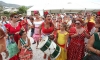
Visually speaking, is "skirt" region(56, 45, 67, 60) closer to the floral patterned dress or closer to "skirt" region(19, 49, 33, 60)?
the floral patterned dress

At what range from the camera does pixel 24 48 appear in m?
4.72

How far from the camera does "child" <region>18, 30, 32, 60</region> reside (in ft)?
15.3

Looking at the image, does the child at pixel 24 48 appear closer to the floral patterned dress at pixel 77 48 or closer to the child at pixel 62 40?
the child at pixel 62 40

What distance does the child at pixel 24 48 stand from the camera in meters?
4.66

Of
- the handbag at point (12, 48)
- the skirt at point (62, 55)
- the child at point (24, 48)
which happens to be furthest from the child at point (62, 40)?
the handbag at point (12, 48)

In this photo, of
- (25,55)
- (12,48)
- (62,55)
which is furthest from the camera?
(62,55)

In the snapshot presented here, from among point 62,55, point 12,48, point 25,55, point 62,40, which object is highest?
point 62,40

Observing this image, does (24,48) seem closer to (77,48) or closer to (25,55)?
(25,55)

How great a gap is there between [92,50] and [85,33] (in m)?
1.70

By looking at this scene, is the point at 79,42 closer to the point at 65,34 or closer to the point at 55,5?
the point at 65,34

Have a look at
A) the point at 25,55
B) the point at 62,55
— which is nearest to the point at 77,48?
the point at 62,55

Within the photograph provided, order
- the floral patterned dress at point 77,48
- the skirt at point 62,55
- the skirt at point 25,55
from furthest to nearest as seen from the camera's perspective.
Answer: the skirt at point 62,55, the floral patterned dress at point 77,48, the skirt at point 25,55

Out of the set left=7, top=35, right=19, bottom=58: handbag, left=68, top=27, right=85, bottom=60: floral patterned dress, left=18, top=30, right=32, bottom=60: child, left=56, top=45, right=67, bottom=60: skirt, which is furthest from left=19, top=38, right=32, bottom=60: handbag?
left=68, top=27, right=85, bottom=60: floral patterned dress

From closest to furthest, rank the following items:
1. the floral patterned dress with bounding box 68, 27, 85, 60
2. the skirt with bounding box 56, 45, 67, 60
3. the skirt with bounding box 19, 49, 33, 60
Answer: the skirt with bounding box 19, 49, 33, 60 < the floral patterned dress with bounding box 68, 27, 85, 60 < the skirt with bounding box 56, 45, 67, 60
